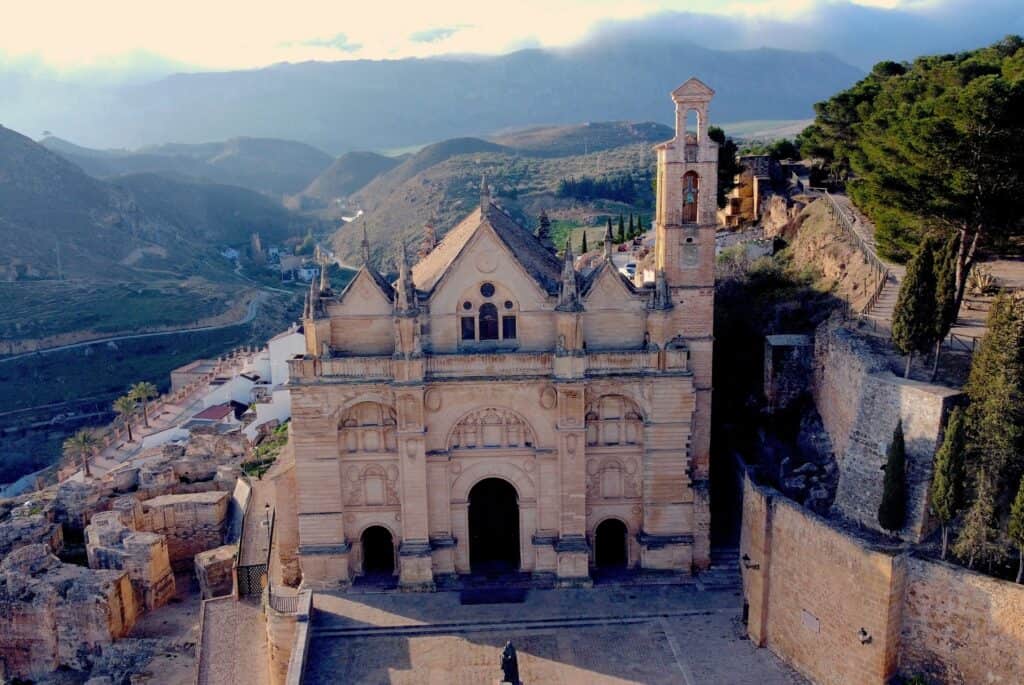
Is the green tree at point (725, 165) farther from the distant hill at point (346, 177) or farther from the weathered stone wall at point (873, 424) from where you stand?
the distant hill at point (346, 177)

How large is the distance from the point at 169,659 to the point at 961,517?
82.9ft

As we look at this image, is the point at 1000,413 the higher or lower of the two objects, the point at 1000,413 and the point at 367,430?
the higher

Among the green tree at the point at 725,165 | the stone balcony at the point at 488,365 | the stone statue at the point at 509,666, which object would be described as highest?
the green tree at the point at 725,165

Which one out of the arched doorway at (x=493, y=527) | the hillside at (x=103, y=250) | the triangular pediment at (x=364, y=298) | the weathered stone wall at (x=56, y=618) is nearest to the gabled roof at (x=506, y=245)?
the triangular pediment at (x=364, y=298)

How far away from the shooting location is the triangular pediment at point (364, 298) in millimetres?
26984

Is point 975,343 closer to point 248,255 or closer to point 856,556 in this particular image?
point 856,556

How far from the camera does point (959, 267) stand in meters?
27.3

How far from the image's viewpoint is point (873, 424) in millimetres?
24031

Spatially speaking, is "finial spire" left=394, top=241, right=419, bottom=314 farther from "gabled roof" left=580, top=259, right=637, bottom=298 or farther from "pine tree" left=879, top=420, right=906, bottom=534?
"pine tree" left=879, top=420, right=906, bottom=534

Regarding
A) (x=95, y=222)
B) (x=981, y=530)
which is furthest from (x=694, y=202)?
(x=95, y=222)

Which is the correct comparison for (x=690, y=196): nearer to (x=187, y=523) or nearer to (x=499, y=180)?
(x=187, y=523)

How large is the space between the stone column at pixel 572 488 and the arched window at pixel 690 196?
6367mm

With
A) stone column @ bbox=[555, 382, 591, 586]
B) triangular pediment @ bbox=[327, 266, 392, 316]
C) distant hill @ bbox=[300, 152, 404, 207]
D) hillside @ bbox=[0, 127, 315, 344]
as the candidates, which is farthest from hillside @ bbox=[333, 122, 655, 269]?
stone column @ bbox=[555, 382, 591, 586]

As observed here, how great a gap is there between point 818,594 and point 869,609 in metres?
1.75
